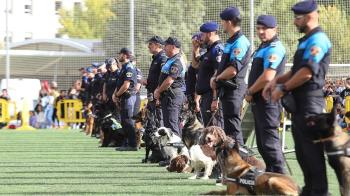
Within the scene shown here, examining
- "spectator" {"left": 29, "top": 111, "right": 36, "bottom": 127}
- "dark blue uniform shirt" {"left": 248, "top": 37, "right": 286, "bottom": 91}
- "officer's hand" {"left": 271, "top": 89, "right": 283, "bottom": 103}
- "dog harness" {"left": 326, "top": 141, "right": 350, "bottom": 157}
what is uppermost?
"dark blue uniform shirt" {"left": 248, "top": 37, "right": 286, "bottom": 91}

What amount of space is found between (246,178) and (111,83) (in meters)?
11.3

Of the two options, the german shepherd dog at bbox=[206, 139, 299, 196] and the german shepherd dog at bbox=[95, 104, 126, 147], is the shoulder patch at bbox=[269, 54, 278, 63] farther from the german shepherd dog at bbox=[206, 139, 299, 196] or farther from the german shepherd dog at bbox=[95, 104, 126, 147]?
the german shepherd dog at bbox=[95, 104, 126, 147]

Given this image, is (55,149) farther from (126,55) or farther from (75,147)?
(126,55)

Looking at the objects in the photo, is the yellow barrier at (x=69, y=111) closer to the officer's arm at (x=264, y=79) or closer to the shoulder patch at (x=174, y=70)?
the shoulder patch at (x=174, y=70)

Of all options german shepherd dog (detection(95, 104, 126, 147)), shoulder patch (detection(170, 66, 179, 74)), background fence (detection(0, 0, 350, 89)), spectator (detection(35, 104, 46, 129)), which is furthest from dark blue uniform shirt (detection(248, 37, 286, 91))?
spectator (detection(35, 104, 46, 129))

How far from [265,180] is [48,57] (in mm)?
32299

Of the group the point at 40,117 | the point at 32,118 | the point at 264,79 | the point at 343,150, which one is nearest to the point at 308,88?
the point at 343,150

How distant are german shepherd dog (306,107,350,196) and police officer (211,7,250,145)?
259cm

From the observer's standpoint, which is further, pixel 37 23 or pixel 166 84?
pixel 37 23

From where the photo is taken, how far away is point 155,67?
1477cm

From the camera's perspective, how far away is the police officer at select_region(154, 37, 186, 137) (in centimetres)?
1324

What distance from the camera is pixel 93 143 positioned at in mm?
20328

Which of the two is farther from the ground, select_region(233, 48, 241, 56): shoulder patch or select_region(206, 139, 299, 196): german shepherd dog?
select_region(233, 48, 241, 56): shoulder patch

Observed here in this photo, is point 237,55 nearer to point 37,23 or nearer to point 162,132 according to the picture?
point 162,132
